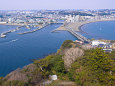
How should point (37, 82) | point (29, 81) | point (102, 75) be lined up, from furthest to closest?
point (37, 82)
point (29, 81)
point (102, 75)

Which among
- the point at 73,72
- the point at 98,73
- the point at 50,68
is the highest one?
the point at 98,73

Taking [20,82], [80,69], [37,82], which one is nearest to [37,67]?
[37,82]

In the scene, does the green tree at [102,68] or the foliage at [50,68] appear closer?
the green tree at [102,68]

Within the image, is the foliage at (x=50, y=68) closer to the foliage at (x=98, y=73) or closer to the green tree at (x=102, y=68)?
the foliage at (x=98, y=73)

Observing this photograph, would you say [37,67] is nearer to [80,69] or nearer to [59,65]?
[59,65]

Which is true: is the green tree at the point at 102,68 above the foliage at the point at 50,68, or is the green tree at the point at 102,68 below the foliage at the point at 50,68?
above

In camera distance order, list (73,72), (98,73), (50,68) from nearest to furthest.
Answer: (98,73) → (73,72) → (50,68)

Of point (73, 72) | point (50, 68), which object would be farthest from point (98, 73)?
point (50, 68)

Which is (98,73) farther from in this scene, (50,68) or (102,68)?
(50,68)

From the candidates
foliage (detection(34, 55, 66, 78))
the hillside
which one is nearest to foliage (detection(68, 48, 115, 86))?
the hillside

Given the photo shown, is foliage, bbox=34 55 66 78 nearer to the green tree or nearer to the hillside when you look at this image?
the hillside

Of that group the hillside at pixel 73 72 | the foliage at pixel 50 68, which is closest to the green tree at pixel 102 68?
the hillside at pixel 73 72
